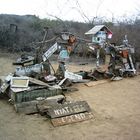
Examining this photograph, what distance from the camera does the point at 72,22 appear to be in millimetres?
19938

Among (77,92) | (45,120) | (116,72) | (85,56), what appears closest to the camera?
(45,120)

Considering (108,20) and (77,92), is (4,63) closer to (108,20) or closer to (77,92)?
(77,92)

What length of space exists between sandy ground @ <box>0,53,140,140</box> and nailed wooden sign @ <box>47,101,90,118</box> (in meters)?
0.20

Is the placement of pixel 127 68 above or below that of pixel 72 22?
below

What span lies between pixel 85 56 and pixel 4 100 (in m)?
7.17

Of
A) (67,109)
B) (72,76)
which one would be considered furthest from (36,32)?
(67,109)

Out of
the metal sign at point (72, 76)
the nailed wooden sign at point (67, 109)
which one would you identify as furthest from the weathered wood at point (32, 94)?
the metal sign at point (72, 76)

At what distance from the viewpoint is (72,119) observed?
607cm

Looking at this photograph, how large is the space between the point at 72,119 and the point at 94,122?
0.43m

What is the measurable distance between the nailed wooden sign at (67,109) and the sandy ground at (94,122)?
0.20m

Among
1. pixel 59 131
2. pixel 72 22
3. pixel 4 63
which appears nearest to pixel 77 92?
pixel 59 131

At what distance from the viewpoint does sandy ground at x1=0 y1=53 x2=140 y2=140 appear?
5.39 m

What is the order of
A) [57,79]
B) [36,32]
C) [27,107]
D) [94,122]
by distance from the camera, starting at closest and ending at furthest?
[94,122] < [27,107] < [57,79] < [36,32]

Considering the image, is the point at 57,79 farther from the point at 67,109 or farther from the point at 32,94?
the point at 67,109
